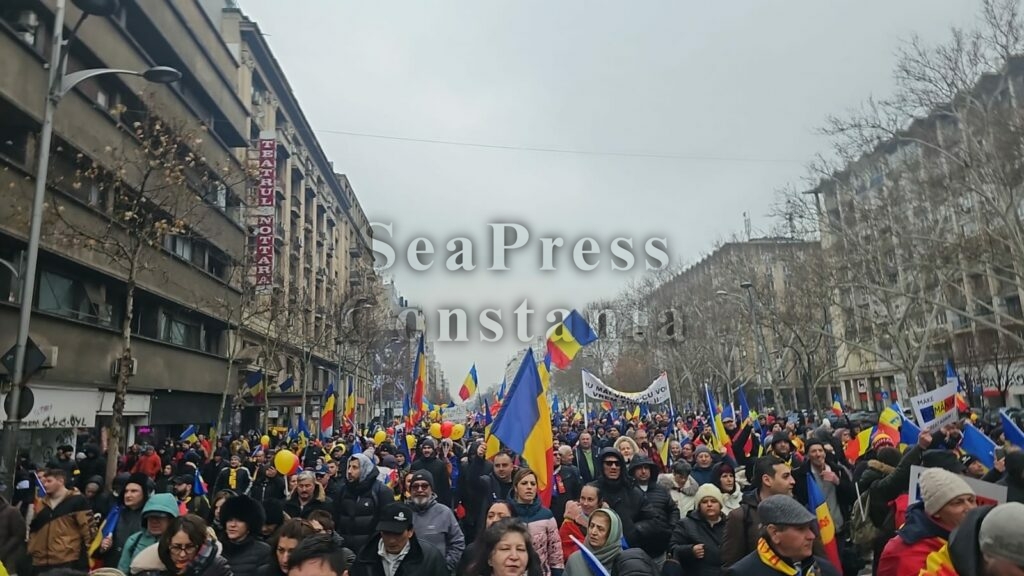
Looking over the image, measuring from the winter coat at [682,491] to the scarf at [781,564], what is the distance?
3.62 metres

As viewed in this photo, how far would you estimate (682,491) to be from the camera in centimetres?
718

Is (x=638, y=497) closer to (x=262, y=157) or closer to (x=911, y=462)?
(x=911, y=462)

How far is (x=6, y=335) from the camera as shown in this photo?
1493 cm

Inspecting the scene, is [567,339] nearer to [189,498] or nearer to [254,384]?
[189,498]

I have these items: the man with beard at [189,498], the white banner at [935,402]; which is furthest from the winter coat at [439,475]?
the white banner at [935,402]

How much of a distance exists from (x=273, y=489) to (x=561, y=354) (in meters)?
5.78

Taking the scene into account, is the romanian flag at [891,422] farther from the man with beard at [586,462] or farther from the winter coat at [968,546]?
the winter coat at [968,546]

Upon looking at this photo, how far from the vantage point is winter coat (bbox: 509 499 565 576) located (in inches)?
199

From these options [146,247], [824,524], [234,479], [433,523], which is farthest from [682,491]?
[146,247]

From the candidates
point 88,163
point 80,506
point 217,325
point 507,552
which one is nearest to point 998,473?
point 507,552

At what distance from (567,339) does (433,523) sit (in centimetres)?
734

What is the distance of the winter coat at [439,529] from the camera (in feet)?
18.6

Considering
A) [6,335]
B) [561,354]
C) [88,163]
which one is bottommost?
[561,354]

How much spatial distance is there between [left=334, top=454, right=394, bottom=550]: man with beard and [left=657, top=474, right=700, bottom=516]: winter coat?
2.81 meters
